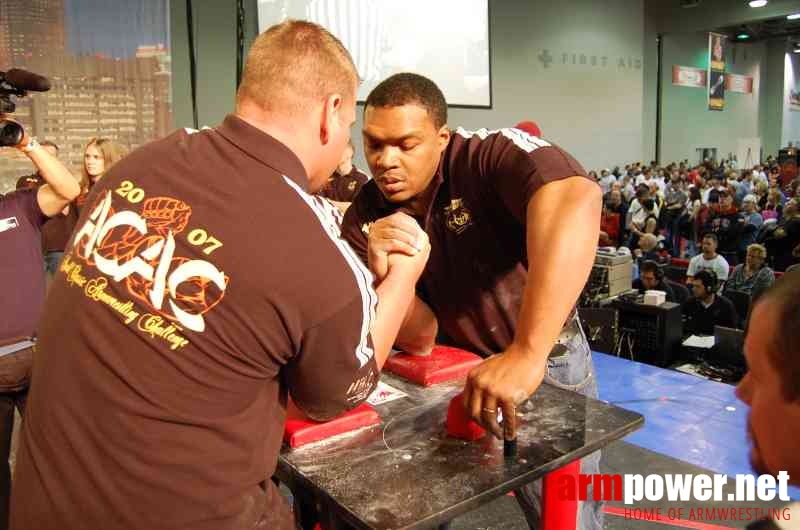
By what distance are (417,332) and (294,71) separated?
83 centimetres

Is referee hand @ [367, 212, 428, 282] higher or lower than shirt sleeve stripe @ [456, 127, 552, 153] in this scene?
lower

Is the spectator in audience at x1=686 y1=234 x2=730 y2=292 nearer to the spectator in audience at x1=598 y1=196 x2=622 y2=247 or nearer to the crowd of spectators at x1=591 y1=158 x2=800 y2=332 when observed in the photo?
the crowd of spectators at x1=591 y1=158 x2=800 y2=332

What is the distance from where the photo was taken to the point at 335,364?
1082 millimetres

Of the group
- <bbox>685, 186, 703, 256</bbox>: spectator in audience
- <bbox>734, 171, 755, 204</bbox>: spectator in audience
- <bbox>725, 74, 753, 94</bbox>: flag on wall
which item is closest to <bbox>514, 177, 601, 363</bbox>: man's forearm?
<bbox>685, 186, 703, 256</bbox>: spectator in audience

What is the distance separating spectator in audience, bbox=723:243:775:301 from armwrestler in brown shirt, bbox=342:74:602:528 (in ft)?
16.3

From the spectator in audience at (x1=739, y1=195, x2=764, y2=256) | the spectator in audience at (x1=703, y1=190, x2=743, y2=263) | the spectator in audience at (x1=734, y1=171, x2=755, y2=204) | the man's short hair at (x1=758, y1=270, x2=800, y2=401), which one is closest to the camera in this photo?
the man's short hair at (x1=758, y1=270, x2=800, y2=401)

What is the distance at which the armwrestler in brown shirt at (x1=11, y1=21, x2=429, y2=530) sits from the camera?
97 centimetres

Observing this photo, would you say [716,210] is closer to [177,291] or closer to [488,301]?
[488,301]

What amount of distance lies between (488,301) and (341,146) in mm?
821

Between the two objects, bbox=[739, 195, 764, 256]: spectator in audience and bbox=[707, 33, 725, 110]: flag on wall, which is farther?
bbox=[707, 33, 725, 110]: flag on wall

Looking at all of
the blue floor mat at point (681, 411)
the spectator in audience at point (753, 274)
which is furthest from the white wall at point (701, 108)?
the blue floor mat at point (681, 411)

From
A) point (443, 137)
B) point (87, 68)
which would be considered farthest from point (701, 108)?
point (443, 137)

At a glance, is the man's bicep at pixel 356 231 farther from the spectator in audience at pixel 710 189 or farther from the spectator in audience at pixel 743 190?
the spectator in audience at pixel 710 189

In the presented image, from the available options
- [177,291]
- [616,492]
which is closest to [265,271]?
[177,291]
